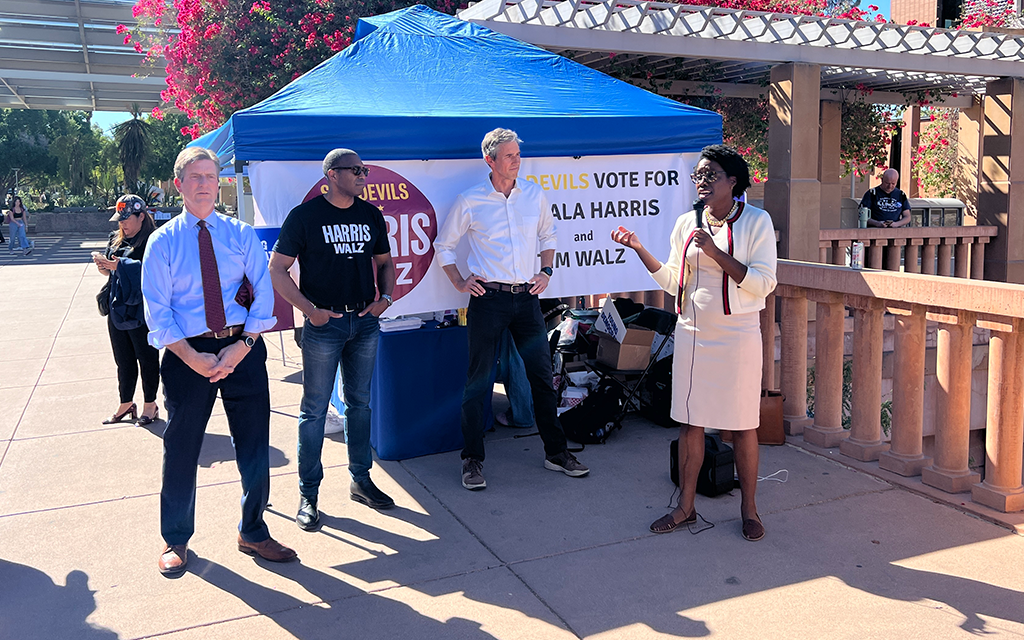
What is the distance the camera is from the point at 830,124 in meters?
13.9

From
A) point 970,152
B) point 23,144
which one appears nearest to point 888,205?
point 970,152

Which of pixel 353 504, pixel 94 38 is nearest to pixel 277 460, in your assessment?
pixel 353 504

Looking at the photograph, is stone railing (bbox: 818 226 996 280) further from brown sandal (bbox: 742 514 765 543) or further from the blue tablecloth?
brown sandal (bbox: 742 514 765 543)

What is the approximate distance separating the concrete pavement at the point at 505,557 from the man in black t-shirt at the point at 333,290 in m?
0.53

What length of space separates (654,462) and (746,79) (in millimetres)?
7584

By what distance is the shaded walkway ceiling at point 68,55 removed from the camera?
802 inches

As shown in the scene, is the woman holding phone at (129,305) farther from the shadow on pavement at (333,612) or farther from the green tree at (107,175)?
the green tree at (107,175)

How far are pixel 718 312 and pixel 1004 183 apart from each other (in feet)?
30.9

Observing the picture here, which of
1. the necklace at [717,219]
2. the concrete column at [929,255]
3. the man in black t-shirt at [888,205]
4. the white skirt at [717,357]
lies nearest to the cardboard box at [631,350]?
the white skirt at [717,357]

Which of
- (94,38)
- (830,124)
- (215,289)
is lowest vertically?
(215,289)

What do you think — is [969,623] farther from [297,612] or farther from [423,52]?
[423,52]

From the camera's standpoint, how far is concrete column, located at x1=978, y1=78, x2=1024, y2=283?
37.1 feet

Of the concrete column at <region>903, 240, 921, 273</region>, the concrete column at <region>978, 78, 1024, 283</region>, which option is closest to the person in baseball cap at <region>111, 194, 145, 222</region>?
the concrete column at <region>903, 240, 921, 273</region>

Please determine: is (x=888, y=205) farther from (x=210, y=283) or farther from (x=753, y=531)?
(x=210, y=283)
